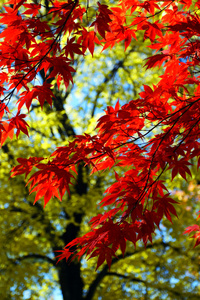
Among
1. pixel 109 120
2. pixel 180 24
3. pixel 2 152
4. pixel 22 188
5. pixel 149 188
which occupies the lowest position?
pixel 149 188

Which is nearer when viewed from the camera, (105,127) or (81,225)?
(105,127)

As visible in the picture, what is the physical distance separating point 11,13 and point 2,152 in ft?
16.3

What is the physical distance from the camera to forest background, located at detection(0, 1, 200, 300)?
591 cm

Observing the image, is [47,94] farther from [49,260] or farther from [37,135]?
[49,260]

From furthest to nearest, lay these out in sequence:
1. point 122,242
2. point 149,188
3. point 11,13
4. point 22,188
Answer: point 22,188
point 149,188
point 11,13
point 122,242

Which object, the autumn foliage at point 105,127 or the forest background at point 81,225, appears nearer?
the autumn foliage at point 105,127

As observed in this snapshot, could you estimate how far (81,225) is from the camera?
255 inches

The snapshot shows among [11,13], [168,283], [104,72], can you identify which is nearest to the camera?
[11,13]

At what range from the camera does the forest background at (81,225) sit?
591 centimetres

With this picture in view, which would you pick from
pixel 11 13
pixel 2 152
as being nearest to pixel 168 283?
pixel 2 152

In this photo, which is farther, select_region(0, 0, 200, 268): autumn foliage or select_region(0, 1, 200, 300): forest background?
select_region(0, 1, 200, 300): forest background

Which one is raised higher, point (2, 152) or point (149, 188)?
point (2, 152)

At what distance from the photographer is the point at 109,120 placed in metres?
2.02

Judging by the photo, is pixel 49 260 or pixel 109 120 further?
pixel 49 260
